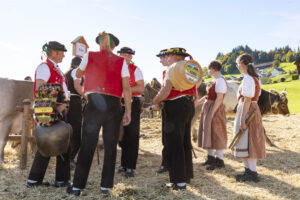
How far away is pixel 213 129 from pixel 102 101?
9.22 ft

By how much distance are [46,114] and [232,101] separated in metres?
5.72

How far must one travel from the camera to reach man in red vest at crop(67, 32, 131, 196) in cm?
326

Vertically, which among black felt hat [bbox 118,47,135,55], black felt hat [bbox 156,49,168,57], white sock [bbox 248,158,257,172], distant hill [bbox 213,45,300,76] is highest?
distant hill [bbox 213,45,300,76]

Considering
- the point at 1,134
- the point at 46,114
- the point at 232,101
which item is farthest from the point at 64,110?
the point at 232,101

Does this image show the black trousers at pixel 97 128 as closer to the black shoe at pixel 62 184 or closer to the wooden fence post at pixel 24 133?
the black shoe at pixel 62 184

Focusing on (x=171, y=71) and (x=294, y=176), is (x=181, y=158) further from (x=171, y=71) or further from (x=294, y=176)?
(x=294, y=176)

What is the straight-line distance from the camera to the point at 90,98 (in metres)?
3.28

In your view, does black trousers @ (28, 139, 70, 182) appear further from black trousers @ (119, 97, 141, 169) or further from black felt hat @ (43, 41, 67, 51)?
black felt hat @ (43, 41, 67, 51)

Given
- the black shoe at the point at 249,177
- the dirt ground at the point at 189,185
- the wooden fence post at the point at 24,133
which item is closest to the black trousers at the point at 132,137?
the dirt ground at the point at 189,185

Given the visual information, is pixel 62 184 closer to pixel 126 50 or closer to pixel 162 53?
pixel 126 50

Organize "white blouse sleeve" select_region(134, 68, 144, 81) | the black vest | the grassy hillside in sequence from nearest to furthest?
"white blouse sleeve" select_region(134, 68, 144, 81) < the black vest < the grassy hillside

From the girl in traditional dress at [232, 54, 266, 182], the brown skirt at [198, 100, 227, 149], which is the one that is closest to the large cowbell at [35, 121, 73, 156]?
the girl in traditional dress at [232, 54, 266, 182]

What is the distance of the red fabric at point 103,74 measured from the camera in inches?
128

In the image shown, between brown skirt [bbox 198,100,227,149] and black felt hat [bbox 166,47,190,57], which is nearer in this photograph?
black felt hat [bbox 166,47,190,57]
